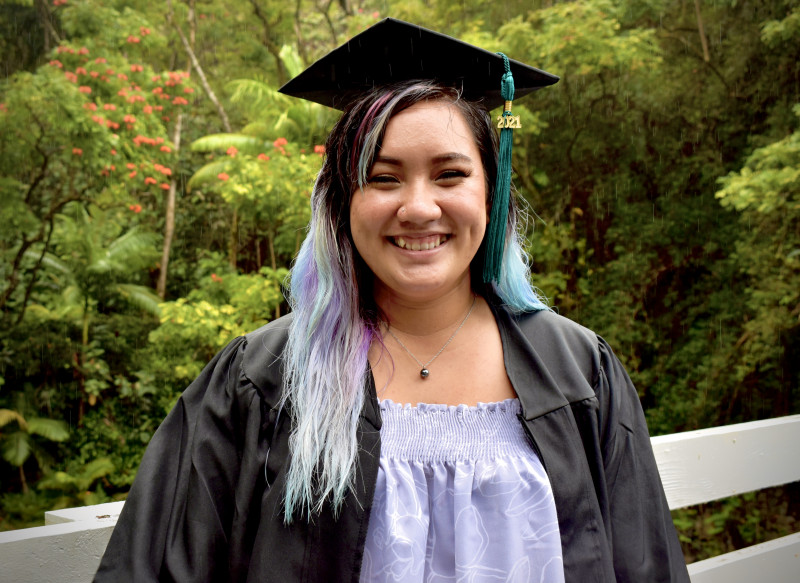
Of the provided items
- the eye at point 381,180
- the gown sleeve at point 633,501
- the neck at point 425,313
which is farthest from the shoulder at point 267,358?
the gown sleeve at point 633,501

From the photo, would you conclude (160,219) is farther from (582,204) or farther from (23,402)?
(582,204)

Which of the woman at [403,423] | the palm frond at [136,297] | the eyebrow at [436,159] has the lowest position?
the woman at [403,423]

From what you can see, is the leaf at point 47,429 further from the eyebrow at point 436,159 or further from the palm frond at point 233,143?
the eyebrow at point 436,159

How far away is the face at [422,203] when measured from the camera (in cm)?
147

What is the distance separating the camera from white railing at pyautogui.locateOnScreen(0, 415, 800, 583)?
145 centimetres

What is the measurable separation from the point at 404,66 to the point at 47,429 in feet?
22.0

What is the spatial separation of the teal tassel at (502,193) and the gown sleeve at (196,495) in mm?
641

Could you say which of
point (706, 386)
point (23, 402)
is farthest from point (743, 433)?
point (23, 402)

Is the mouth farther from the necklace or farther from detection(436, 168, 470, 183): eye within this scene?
the necklace

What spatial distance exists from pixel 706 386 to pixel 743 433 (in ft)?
18.7

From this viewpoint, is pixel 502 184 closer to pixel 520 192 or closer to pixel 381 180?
pixel 381 180

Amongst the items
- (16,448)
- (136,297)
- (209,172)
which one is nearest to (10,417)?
(16,448)

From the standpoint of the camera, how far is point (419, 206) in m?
1.45

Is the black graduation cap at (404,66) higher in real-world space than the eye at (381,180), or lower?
higher
